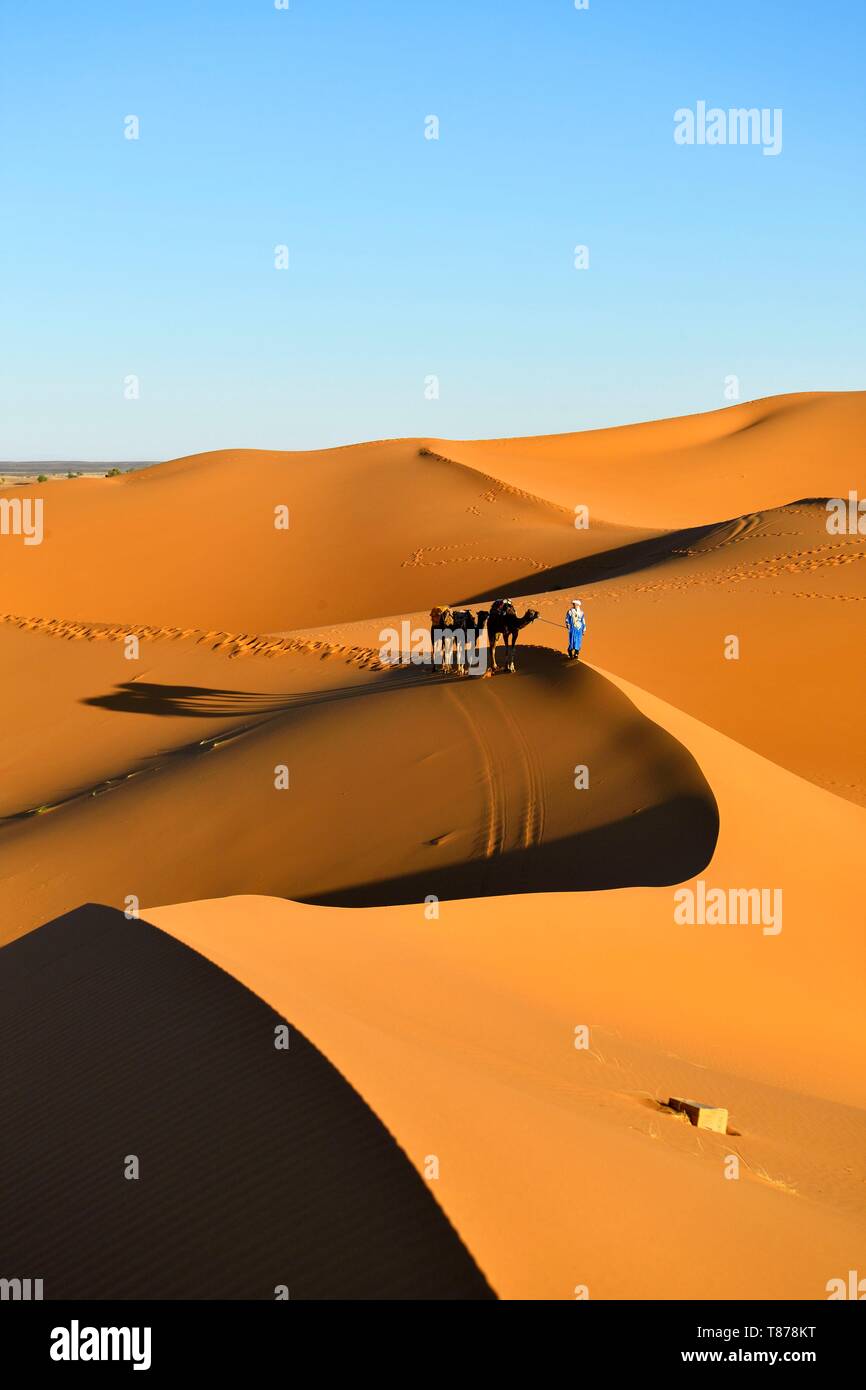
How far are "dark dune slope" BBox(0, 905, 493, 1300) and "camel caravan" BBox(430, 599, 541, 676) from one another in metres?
9.57

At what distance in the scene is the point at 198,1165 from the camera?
4.55 metres

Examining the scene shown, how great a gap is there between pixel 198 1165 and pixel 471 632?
13.4 meters

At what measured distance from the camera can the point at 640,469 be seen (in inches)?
2226

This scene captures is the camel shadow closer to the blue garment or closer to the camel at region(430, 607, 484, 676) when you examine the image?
the camel at region(430, 607, 484, 676)

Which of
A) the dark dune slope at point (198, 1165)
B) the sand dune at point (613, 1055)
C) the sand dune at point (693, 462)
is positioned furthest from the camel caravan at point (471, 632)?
the sand dune at point (693, 462)

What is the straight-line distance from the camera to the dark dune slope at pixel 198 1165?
3.94 meters

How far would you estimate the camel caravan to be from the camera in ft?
50.4

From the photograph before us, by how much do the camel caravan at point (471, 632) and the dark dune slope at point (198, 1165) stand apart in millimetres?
9569

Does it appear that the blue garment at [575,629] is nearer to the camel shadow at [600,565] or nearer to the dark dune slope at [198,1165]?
the dark dune slope at [198,1165]

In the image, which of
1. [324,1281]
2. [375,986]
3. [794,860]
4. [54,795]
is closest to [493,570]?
[54,795]

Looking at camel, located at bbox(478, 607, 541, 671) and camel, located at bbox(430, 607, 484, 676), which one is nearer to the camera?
camel, located at bbox(478, 607, 541, 671)

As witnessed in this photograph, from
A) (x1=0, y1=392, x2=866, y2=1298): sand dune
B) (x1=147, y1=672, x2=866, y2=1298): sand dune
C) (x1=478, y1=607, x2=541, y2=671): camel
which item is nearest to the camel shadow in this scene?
(x1=0, y1=392, x2=866, y2=1298): sand dune

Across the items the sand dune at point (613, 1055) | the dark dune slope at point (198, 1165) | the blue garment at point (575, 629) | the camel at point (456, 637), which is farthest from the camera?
the camel at point (456, 637)

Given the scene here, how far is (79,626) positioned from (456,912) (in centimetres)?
1694
